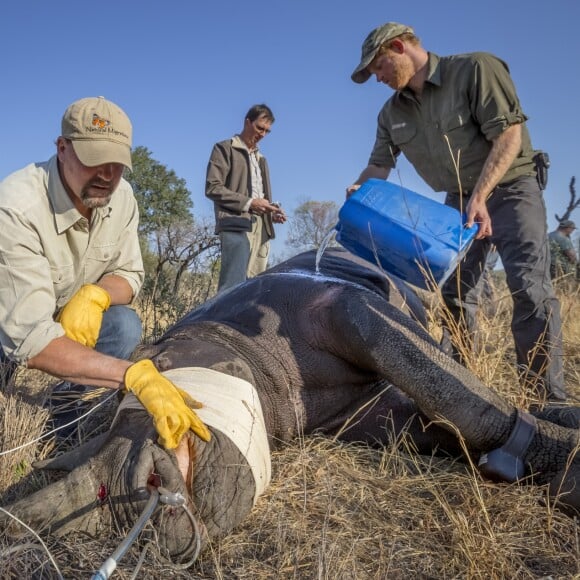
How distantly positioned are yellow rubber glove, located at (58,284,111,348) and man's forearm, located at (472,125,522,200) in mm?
2335

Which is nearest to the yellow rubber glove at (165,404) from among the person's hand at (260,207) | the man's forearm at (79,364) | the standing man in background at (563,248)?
the man's forearm at (79,364)

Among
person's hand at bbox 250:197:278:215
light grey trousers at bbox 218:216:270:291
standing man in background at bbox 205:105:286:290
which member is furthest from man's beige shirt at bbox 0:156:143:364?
person's hand at bbox 250:197:278:215

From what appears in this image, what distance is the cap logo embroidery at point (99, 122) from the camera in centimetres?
332

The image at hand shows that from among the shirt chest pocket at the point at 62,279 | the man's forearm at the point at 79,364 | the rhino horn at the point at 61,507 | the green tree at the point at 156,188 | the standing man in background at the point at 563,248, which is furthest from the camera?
the green tree at the point at 156,188

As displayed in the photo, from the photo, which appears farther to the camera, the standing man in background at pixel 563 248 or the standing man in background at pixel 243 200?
the standing man in background at pixel 563 248

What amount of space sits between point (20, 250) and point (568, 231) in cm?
1137

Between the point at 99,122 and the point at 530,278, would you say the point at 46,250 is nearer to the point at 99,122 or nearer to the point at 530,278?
the point at 99,122

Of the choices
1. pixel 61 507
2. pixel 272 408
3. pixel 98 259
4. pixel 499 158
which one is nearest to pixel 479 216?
pixel 499 158

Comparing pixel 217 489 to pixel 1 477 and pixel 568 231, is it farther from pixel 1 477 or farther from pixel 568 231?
pixel 568 231

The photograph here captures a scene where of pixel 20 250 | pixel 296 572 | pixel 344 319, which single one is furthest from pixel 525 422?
pixel 20 250

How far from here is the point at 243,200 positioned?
23.0 feet

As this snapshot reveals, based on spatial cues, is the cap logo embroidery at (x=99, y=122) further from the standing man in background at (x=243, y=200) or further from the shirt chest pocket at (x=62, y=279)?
the standing man in background at (x=243, y=200)

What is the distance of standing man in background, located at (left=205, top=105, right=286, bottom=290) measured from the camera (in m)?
7.00

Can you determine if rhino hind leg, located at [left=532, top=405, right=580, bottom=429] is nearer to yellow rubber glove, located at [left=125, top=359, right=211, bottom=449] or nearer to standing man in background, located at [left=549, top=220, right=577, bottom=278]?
yellow rubber glove, located at [left=125, top=359, right=211, bottom=449]
